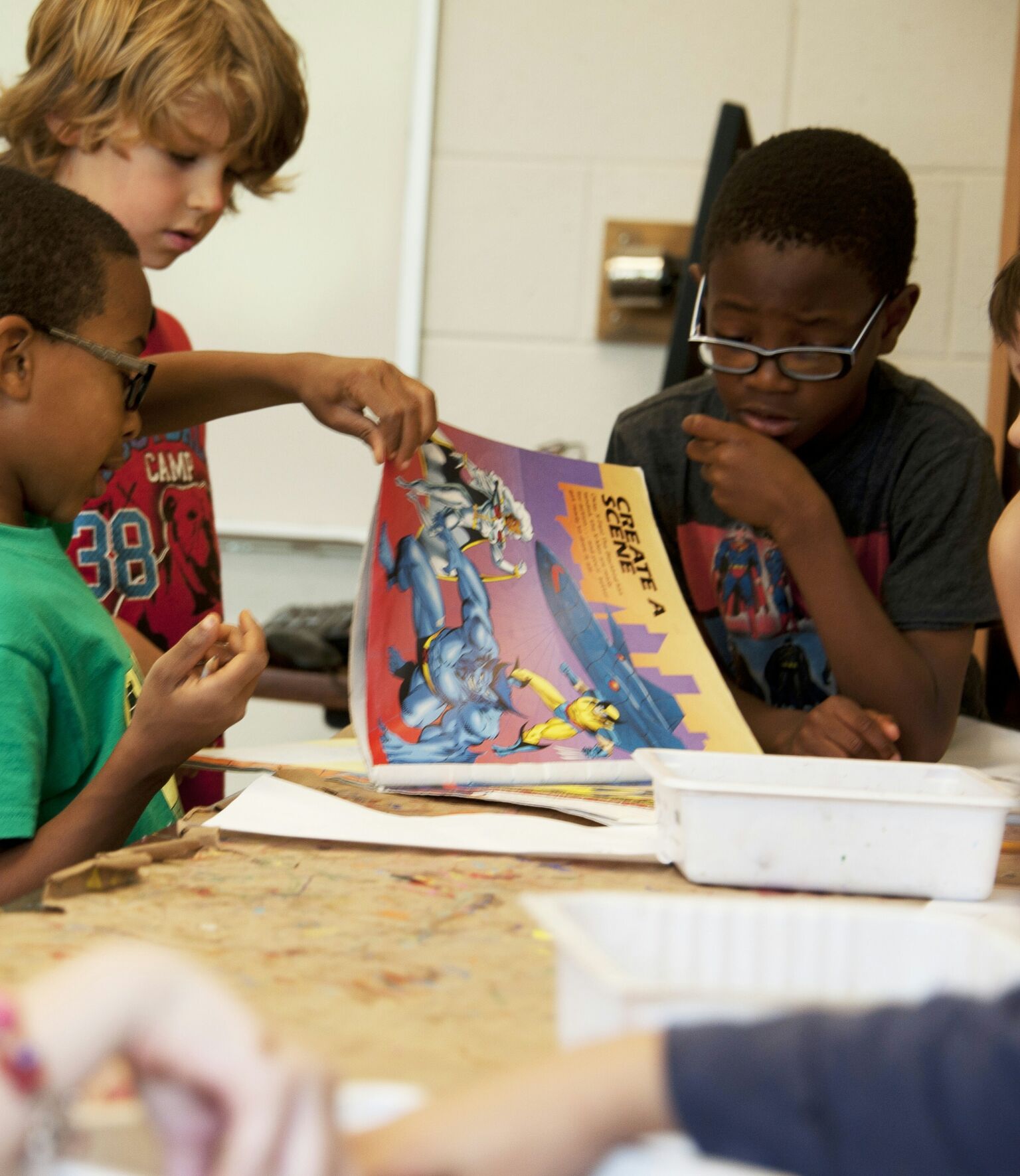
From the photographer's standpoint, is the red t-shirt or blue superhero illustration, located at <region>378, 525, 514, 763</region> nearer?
blue superhero illustration, located at <region>378, 525, 514, 763</region>

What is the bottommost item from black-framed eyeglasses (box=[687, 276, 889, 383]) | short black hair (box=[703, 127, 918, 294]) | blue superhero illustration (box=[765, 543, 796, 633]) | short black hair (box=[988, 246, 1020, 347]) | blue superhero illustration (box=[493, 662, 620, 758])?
blue superhero illustration (box=[493, 662, 620, 758])

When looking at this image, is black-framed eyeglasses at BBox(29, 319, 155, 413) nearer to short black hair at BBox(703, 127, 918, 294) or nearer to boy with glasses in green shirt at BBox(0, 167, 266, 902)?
boy with glasses in green shirt at BBox(0, 167, 266, 902)

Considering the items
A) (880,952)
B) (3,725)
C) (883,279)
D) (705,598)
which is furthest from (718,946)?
(883,279)

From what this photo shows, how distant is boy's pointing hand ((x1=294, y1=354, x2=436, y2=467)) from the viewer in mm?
901

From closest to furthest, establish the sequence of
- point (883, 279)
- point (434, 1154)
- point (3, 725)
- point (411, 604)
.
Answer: point (434, 1154) < point (3, 725) < point (411, 604) < point (883, 279)

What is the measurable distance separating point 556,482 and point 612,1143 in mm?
712

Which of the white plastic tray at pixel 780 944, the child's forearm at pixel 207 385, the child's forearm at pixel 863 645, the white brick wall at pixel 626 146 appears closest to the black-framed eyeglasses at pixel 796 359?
the child's forearm at pixel 863 645

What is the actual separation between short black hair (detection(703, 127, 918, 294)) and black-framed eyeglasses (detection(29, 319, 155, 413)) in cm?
54

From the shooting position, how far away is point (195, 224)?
124cm

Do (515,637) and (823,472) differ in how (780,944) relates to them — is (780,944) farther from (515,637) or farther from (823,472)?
(823,472)

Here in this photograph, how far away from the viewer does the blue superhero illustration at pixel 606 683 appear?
2.87ft

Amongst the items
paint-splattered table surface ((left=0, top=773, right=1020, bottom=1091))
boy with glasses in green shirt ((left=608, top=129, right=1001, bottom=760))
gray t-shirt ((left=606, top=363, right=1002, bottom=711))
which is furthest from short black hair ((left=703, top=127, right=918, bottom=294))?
paint-splattered table surface ((left=0, top=773, right=1020, bottom=1091))

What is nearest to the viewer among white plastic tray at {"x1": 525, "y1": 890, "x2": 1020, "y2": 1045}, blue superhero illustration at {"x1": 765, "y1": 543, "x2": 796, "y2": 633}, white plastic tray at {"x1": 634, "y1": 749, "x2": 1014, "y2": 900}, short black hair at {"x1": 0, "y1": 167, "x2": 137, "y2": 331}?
white plastic tray at {"x1": 525, "y1": 890, "x2": 1020, "y2": 1045}

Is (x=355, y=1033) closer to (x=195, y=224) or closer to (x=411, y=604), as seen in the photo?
(x=411, y=604)
